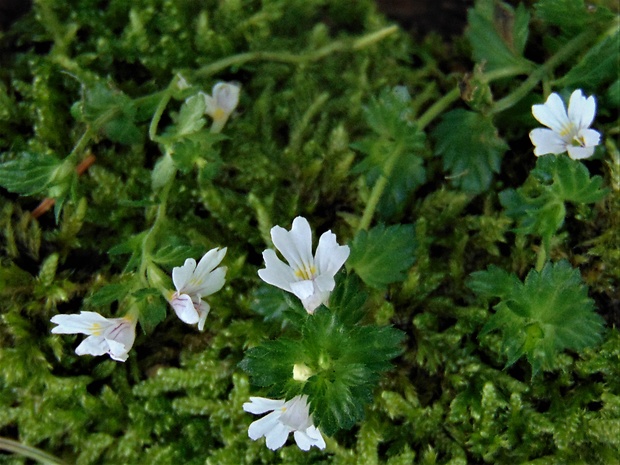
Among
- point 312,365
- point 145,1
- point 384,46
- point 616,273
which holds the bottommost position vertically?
point 616,273

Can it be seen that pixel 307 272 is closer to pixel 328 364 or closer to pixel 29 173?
pixel 328 364

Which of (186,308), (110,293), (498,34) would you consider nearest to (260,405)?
Result: (186,308)

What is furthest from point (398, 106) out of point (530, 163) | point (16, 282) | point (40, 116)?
point (16, 282)

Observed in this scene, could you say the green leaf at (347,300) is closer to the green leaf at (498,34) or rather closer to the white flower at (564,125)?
the white flower at (564,125)

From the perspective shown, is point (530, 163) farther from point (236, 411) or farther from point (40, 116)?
point (40, 116)

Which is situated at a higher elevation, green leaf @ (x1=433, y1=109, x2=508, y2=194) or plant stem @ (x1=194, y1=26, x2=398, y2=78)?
plant stem @ (x1=194, y1=26, x2=398, y2=78)

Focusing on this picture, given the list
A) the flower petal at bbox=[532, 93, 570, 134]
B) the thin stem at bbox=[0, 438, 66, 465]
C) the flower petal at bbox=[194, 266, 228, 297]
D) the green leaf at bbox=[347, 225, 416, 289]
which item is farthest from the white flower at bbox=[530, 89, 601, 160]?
the thin stem at bbox=[0, 438, 66, 465]

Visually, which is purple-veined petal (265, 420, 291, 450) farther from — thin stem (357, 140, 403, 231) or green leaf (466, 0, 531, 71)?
green leaf (466, 0, 531, 71)
